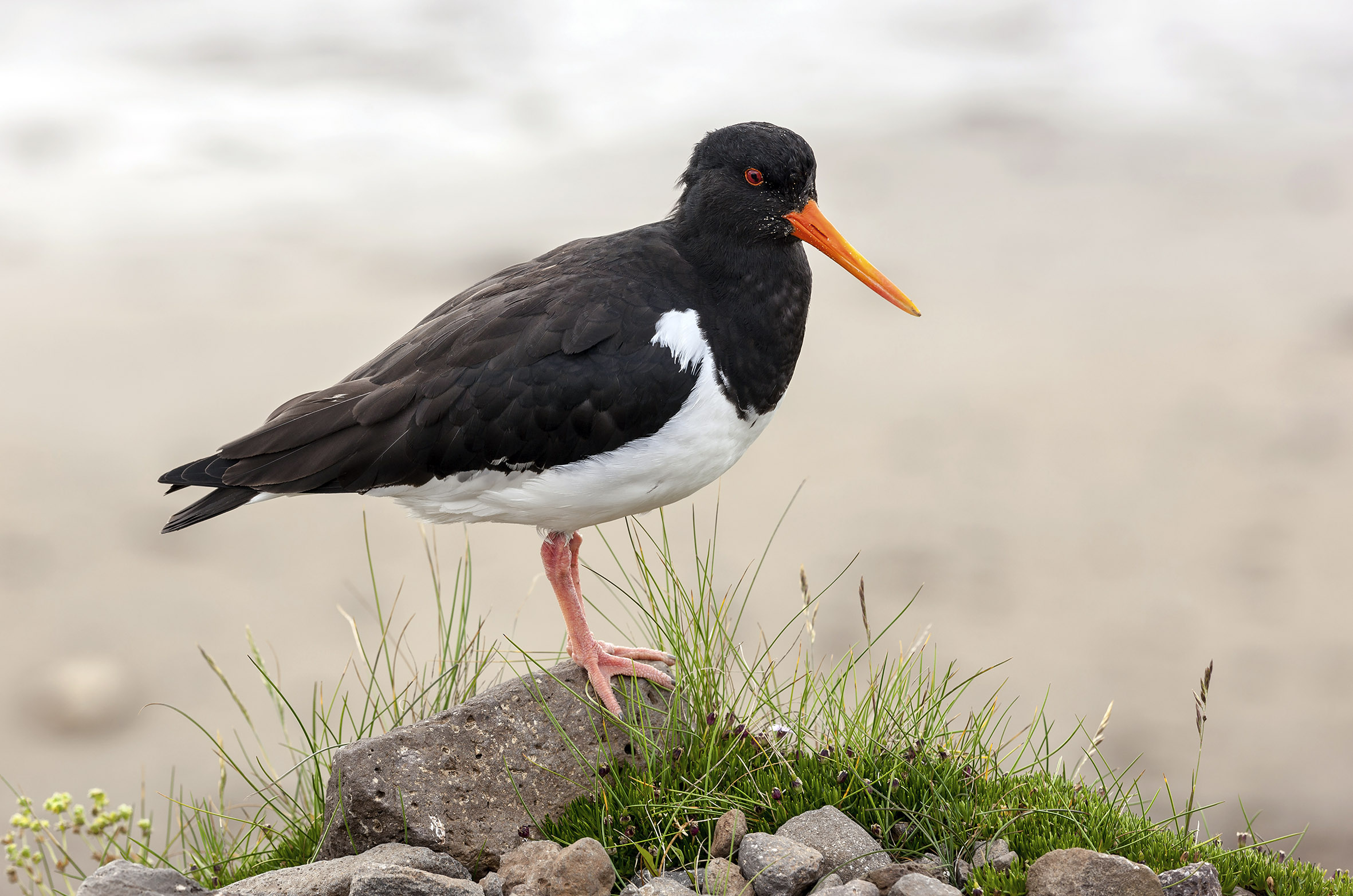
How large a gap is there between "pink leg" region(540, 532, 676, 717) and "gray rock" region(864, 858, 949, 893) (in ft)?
4.47

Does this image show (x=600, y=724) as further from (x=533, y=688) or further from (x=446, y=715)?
(x=446, y=715)

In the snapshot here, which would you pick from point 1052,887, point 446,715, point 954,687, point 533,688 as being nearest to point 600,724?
point 533,688

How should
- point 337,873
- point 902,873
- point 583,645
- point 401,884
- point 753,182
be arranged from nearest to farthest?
point 401,884
point 902,873
point 337,873
point 753,182
point 583,645

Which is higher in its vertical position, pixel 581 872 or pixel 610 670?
pixel 610 670

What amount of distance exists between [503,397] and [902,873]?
253 cm

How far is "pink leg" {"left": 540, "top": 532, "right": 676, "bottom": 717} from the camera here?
523 cm

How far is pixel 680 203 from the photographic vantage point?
17.5 ft

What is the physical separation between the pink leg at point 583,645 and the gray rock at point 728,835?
791 mm

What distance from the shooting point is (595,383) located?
478 centimetres

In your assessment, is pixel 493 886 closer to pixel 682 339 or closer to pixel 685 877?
pixel 685 877

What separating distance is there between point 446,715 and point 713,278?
2301mm

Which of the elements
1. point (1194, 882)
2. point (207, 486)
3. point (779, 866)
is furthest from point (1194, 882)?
point (207, 486)

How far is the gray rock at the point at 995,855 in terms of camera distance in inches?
169

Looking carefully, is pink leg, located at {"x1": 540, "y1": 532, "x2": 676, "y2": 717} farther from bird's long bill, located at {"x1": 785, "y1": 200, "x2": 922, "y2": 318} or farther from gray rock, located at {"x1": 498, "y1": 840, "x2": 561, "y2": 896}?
bird's long bill, located at {"x1": 785, "y1": 200, "x2": 922, "y2": 318}
